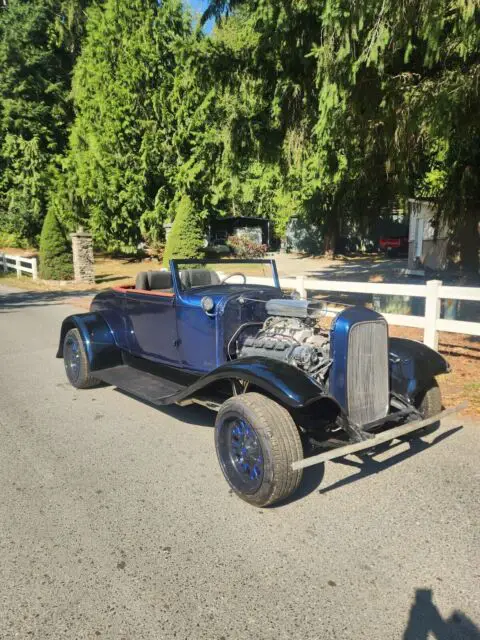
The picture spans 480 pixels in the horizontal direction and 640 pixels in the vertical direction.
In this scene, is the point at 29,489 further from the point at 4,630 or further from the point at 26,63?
the point at 26,63

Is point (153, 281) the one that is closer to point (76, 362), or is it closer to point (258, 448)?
point (76, 362)

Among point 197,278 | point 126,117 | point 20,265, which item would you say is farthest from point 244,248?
point 197,278

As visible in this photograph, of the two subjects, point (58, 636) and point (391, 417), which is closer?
point (58, 636)

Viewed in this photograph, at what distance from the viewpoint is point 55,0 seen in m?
27.9

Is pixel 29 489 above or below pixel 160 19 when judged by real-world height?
below

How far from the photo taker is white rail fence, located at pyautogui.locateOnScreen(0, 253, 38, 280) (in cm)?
2083

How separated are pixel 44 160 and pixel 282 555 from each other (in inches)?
1153

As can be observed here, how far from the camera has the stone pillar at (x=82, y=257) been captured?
18.3 meters

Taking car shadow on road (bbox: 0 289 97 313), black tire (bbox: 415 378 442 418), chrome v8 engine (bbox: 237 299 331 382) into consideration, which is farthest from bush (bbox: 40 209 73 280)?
black tire (bbox: 415 378 442 418)

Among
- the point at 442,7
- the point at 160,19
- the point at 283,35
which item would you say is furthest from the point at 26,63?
the point at 442,7

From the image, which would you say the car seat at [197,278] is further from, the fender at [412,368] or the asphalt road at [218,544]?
the fender at [412,368]

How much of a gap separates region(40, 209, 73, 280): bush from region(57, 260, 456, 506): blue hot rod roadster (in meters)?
14.3

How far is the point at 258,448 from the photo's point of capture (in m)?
3.18

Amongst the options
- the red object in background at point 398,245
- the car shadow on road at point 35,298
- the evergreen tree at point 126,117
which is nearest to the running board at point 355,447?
the car shadow on road at point 35,298
